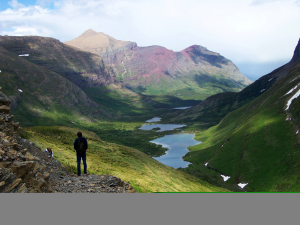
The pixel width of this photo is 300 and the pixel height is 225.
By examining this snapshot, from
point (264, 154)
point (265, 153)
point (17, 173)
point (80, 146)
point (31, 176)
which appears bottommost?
point (264, 154)

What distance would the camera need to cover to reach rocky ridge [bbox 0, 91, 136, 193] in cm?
1743

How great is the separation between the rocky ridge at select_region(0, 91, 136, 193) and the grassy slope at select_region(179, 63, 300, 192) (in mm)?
68679

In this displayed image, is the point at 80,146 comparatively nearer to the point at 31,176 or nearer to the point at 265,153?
the point at 31,176

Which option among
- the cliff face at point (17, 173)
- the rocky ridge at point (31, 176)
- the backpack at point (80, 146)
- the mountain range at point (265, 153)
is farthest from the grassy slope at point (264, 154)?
the cliff face at point (17, 173)

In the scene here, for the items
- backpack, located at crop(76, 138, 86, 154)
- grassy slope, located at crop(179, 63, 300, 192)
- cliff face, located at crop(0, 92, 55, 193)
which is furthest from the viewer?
grassy slope, located at crop(179, 63, 300, 192)

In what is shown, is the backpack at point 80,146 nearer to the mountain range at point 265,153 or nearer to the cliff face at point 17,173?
the cliff face at point 17,173

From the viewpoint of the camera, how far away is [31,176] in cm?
1944

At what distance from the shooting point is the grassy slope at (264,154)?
82.1 meters

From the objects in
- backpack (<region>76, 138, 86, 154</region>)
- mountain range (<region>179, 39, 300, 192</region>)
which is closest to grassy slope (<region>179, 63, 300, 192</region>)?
mountain range (<region>179, 39, 300, 192</region>)

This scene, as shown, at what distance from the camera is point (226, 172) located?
4291 inches

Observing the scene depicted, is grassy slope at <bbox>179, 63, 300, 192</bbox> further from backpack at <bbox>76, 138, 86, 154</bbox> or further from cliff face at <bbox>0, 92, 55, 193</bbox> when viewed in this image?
cliff face at <bbox>0, 92, 55, 193</bbox>

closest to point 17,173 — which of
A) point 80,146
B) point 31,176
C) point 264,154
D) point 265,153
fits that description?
point 31,176

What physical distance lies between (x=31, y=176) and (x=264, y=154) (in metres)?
99.7

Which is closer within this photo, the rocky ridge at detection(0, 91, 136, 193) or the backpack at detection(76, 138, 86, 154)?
the rocky ridge at detection(0, 91, 136, 193)
